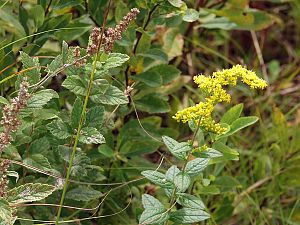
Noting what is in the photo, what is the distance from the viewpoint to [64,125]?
1540 mm

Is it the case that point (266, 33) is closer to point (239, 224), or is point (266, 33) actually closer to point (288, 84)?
point (288, 84)

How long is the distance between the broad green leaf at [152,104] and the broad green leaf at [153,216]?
0.53 meters

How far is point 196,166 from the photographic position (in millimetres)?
1478

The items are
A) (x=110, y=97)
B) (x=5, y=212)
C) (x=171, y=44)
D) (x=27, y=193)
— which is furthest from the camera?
(x=171, y=44)

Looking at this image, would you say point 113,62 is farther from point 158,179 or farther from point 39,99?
point 158,179

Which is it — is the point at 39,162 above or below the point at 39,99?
below

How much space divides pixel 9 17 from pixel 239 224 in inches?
43.0

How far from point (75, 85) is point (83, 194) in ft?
1.07

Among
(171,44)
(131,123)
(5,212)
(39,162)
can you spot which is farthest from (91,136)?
(171,44)

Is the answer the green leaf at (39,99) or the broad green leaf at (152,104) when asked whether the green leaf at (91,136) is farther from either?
the broad green leaf at (152,104)

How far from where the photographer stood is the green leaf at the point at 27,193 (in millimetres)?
1391

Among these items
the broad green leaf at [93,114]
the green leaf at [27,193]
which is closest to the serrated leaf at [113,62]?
the broad green leaf at [93,114]

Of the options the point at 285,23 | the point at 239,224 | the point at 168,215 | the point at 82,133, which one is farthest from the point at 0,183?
the point at 285,23

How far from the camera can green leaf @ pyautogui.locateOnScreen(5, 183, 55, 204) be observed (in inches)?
54.7
